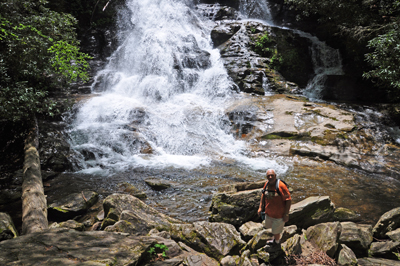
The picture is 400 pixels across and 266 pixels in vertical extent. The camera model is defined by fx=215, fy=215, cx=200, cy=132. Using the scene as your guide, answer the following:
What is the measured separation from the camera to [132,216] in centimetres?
414

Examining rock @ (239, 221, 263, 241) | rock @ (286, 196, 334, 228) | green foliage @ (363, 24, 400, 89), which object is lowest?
rock @ (239, 221, 263, 241)

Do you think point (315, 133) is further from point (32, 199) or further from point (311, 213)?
point (32, 199)

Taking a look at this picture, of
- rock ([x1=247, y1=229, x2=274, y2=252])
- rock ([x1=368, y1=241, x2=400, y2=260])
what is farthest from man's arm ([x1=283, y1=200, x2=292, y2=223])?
rock ([x1=368, y1=241, x2=400, y2=260])

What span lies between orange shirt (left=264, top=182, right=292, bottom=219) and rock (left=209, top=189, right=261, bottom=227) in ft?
3.31

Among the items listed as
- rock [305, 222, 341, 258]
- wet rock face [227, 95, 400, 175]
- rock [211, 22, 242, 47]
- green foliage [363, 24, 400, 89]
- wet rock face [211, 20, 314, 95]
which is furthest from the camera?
rock [211, 22, 242, 47]

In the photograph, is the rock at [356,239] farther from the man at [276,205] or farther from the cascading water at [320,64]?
the cascading water at [320,64]

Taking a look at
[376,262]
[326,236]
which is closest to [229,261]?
[326,236]

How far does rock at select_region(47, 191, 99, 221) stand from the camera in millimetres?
4969

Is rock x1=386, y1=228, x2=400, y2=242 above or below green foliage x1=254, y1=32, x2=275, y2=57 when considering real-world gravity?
below

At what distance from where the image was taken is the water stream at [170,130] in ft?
22.4

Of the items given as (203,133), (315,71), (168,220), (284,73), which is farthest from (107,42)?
(168,220)

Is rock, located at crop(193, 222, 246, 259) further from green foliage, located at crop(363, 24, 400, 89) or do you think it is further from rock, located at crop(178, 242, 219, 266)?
green foliage, located at crop(363, 24, 400, 89)

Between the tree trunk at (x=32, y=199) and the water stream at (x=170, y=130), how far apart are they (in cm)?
107

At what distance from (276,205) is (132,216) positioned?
8.76 feet
